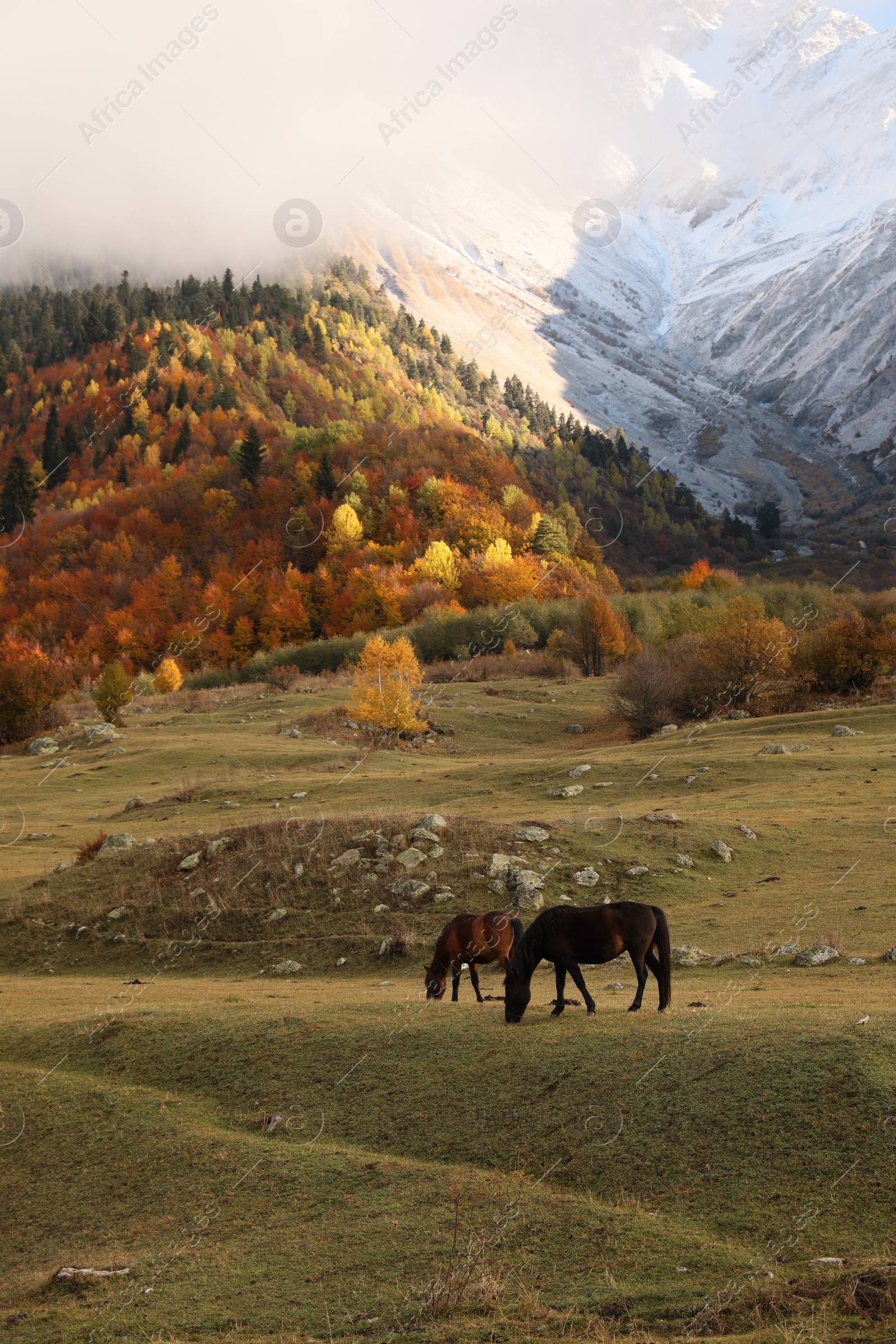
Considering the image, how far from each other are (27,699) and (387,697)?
22.0 meters

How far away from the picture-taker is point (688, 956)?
1505 cm

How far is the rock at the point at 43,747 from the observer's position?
48.1 metres

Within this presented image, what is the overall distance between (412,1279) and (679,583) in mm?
122399

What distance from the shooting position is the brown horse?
13.2 meters

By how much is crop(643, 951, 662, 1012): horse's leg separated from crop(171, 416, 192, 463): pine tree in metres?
157

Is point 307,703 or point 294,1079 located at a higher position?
point 294,1079

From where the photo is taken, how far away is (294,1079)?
10312 millimetres

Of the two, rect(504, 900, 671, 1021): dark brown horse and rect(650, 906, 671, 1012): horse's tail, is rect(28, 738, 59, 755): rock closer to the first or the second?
rect(504, 900, 671, 1021): dark brown horse

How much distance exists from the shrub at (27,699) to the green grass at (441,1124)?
117ft

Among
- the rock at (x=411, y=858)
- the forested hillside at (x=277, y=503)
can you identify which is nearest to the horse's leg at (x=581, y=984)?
the rock at (x=411, y=858)

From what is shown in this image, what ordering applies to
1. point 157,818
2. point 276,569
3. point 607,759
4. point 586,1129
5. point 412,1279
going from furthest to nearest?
point 276,569 < point 607,759 < point 157,818 < point 586,1129 < point 412,1279

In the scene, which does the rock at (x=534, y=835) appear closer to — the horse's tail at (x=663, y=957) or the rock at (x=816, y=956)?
the rock at (x=816, y=956)

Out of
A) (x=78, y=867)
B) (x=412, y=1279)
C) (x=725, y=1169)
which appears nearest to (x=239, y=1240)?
(x=412, y=1279)

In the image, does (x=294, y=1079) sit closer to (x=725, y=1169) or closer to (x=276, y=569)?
(x=725, y=1169)
